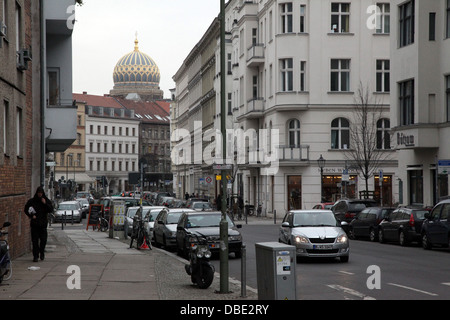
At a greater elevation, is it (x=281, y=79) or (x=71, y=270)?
(x=281, y=79)

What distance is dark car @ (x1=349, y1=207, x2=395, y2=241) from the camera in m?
34.6

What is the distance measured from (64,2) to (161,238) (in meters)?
8.69

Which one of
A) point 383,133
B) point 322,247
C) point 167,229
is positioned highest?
point 383,133

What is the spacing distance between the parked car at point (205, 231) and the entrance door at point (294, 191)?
31842 millimetres

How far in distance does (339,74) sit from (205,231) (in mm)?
34856

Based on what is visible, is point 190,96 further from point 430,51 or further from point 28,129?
point 28,129

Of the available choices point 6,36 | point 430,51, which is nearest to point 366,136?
point 430,51

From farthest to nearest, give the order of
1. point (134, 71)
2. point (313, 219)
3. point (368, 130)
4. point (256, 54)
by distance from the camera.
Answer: point (134, 71) < point (256, 54) < point (368, 130) < point (313, 219)

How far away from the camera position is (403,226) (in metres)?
31.0

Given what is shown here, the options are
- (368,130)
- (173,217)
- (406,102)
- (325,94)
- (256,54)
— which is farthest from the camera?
(256,54)

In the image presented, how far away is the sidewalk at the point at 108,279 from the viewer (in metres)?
14.9

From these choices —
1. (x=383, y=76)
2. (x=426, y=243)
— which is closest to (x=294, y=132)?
(x=383, y=76)

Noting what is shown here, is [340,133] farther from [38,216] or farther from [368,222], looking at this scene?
[38,216]

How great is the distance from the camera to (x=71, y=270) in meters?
19.6
